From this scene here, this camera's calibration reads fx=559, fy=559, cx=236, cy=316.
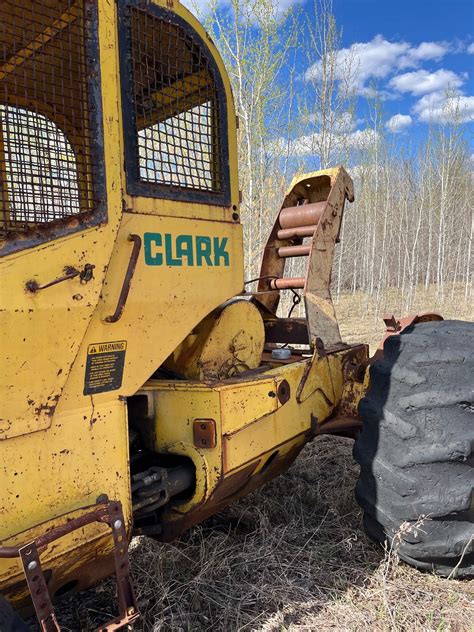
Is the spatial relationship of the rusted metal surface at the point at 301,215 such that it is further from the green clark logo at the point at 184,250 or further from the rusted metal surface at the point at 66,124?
the rusted metal surface at the point at 66,124

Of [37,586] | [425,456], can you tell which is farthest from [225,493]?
[37,586]

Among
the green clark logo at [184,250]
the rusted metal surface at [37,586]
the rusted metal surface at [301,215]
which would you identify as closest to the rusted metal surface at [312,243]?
the rusted metal surface at [301,215]

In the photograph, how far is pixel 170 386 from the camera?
2242mm

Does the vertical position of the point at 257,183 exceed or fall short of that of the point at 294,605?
it exceeds it

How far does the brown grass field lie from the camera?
2.26 m

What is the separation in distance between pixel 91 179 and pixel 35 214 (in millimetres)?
209

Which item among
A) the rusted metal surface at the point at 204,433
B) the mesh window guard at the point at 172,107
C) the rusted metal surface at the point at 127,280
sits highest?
the mesh window guard at the point at 172,107

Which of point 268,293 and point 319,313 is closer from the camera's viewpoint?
point 319,313

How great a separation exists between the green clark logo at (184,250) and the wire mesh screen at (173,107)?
0.20 metres

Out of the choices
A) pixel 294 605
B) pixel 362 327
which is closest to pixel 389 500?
pixel 294 605

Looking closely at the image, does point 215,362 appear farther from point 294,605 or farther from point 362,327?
point 362,327

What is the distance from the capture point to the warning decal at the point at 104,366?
1792mm

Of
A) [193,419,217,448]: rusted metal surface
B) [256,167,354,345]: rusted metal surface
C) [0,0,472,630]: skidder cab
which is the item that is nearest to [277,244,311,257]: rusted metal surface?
[256,167,354,345]: rusted metal surface

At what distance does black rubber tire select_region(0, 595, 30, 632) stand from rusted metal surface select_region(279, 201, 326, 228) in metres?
2.37
